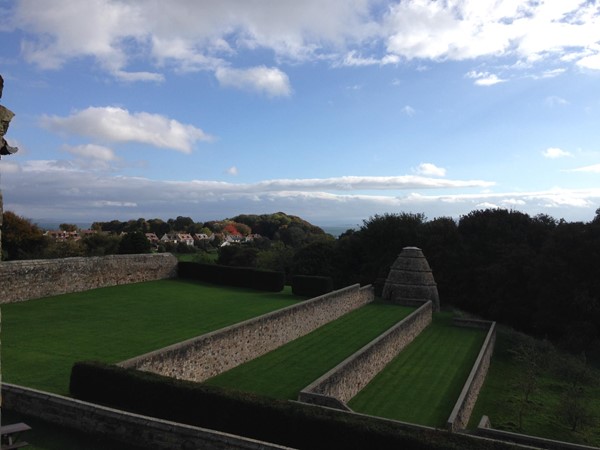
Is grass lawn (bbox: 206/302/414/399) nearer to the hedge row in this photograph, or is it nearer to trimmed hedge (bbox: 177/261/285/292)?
the hedge row

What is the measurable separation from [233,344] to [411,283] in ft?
62.6

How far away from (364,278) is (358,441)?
106 ft

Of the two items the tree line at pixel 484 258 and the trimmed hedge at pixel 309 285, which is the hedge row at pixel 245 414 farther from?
the tree line at pixel 484 258

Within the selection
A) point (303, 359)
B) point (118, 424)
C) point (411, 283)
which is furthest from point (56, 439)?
→ point (411, 283)

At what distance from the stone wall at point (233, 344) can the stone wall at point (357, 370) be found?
323 centimetres

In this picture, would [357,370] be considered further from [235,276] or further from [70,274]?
[235,276]

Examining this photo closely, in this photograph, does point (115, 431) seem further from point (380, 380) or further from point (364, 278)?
point (364, 278)

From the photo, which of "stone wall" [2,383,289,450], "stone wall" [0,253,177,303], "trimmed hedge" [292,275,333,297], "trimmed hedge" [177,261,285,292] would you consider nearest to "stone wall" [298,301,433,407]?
"stone wall" [2,383,289,450]

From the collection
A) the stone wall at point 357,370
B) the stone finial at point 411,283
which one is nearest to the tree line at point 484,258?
the stone finial at point 411,283

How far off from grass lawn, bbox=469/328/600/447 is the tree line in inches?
271

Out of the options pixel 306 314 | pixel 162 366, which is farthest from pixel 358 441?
pixel 306 314

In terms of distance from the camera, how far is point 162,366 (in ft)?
38.9

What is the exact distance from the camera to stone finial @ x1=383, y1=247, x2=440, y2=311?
31078 millimetres

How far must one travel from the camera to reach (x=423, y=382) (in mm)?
15688
